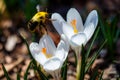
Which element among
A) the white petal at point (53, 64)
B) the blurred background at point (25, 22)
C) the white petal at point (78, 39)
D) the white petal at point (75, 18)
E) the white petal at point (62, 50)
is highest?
the white petal at point (75, 18)

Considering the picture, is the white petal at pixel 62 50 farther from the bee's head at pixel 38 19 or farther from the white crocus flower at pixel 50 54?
the bee's head at pixel 38 19

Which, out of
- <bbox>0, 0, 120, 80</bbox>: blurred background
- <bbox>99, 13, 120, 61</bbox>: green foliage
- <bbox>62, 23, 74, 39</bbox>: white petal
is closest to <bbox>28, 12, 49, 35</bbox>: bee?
<bbox>62, 23, 74, 39</bbox>: white petal

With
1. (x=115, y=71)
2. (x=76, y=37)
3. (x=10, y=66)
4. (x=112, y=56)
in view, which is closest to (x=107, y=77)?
(x=115, y=71)

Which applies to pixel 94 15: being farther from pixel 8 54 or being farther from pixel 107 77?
pixel 8 54

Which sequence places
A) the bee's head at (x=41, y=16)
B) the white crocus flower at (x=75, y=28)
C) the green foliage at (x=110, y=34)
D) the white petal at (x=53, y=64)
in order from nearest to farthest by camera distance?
the white petal at (x=53, y=64)
the white crocus flower at (x=75, y=28)
the bee's head at (x=41, y=16)
the green foliage at (x=110, y=34)

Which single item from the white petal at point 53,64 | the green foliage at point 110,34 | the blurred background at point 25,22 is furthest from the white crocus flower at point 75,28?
the green foliage at point 110,34

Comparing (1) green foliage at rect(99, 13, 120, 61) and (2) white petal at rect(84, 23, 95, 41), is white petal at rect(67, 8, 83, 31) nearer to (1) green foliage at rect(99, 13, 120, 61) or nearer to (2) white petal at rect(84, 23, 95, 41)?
(2) white petal at rect(84, 23, 95, 41)

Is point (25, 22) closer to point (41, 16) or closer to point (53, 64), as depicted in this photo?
point (41, 16)
